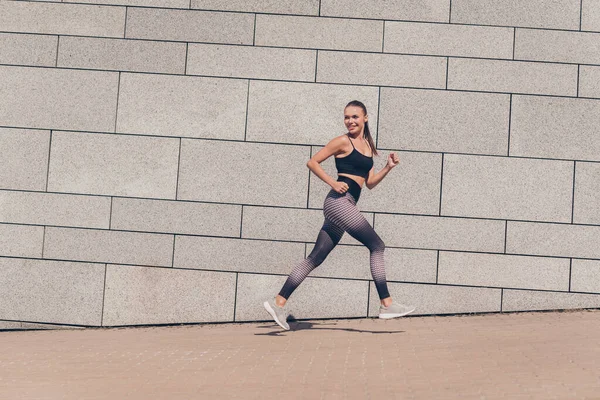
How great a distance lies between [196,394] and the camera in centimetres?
623

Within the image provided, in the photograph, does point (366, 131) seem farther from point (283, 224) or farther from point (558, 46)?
point (558, 46)

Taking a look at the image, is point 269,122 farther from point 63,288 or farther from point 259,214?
point 63,288

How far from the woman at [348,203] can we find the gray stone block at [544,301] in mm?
1836

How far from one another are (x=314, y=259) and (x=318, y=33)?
260cm

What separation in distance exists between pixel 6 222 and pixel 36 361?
111 inches

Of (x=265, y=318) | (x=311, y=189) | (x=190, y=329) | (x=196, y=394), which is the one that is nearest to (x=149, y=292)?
(x=190, y=329)

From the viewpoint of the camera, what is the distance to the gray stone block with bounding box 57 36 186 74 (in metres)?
10.3

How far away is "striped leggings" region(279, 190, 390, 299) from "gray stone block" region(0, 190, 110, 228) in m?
2.39

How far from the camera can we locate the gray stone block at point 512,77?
1016 cm

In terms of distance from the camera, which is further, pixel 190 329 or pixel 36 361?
pixel 190 329

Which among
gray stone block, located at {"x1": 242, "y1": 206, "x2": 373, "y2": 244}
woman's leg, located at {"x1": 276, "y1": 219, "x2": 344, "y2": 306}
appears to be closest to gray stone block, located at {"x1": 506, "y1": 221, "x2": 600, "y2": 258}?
gray stone block, located at {"x1": 242, "y1": 206, "x2": 373, "y2": 244}

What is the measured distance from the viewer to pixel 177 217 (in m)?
10.2

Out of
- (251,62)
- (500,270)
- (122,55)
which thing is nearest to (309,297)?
(500,270)

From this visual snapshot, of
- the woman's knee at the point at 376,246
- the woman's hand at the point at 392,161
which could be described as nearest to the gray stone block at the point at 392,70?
the woman's hand at the point at 392,161
